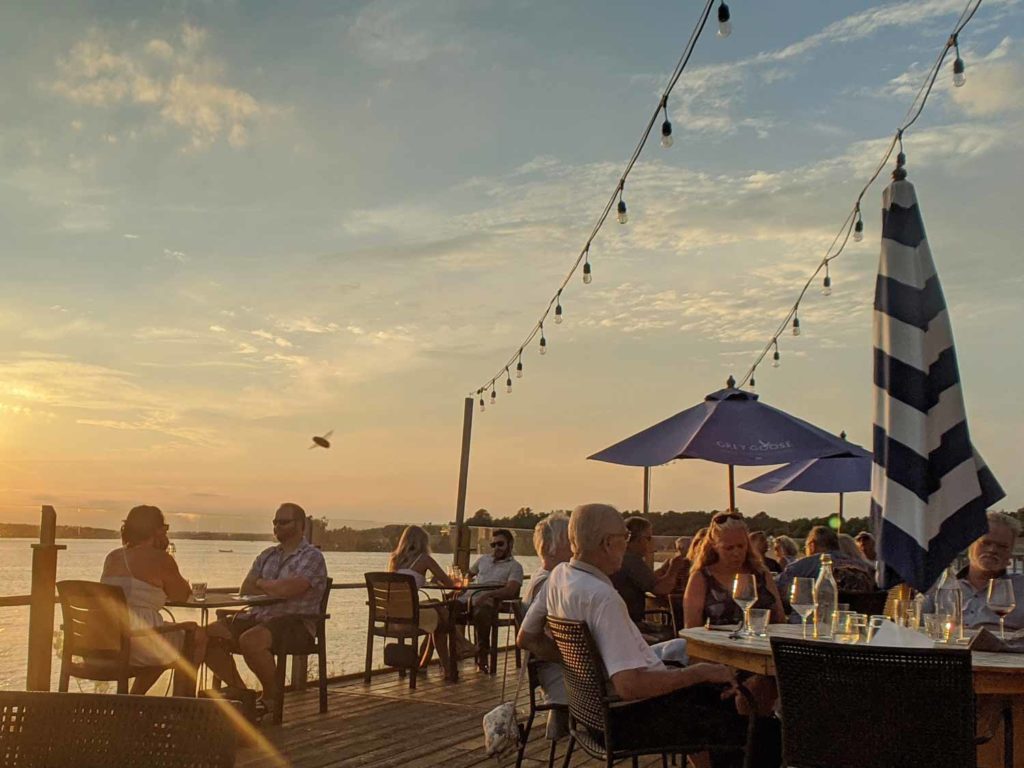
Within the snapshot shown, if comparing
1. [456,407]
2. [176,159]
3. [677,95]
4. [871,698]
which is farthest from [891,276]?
[456,407]

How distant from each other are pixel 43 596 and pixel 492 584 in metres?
4.08

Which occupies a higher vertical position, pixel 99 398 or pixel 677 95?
pixel 677 95

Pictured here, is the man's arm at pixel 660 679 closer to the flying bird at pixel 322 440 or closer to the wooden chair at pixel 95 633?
the wooden chair at pixel 95 633

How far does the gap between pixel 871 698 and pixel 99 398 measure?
1312cm

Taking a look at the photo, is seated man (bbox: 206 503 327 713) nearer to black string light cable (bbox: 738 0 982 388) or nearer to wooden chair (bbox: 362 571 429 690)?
wooden chair (bbox: 362 571 429 690)

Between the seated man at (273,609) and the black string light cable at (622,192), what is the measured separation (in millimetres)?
3020

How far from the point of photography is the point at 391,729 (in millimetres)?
5980

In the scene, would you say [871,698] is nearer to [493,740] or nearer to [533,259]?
[493,740]

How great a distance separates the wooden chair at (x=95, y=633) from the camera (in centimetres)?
516

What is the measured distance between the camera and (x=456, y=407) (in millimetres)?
13336

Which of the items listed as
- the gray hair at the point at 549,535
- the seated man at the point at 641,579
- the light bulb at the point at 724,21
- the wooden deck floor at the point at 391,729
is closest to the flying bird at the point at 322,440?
the wooden deck floor at the point at 391,729

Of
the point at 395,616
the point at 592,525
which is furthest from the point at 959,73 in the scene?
the point at 395,616

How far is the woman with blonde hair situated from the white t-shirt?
4.98 ft

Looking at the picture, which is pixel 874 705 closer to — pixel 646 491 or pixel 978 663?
pixel 978 663
